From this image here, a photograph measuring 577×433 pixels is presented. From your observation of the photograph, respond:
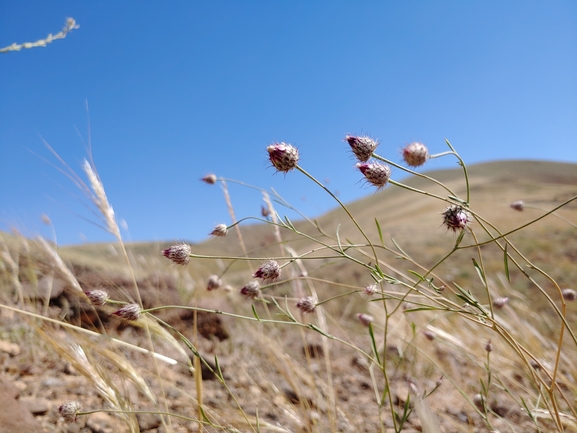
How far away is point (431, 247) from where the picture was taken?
9617 mm

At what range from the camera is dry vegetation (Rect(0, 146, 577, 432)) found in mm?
1147

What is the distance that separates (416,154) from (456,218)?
190mm

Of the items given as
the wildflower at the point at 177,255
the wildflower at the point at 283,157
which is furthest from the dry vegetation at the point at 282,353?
the wildflower at the point at 283,157

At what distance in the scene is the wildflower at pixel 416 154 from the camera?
967mm

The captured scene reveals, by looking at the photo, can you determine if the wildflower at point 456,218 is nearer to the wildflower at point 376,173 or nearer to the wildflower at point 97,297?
the wildflower at point 376,173

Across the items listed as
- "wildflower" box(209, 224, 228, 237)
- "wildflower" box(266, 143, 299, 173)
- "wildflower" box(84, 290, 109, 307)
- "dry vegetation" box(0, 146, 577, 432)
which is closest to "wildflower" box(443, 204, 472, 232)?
"dry vegetation" box(0, 146, 577, 432)

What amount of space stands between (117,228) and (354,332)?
3419 millimetres

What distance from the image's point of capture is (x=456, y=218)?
99 centimetres

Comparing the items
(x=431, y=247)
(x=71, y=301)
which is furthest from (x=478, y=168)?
(x=71, y=301)

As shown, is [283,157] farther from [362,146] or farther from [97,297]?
[97,297]

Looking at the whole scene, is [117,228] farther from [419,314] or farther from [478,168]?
[478,168]

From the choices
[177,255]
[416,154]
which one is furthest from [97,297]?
[416,154]

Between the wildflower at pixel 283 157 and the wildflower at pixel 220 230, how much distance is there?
1.29 feet

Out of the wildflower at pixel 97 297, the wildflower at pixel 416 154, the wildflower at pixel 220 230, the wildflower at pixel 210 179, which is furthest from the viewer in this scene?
the wildflower at pixel 210 179
